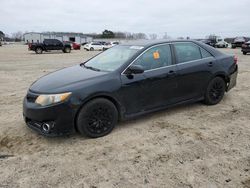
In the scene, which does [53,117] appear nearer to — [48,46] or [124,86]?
[124,86]

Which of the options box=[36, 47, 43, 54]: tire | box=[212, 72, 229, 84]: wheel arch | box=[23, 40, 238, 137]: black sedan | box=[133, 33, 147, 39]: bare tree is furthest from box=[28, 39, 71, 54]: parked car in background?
box=[133, 33, 147, 39]: bare tree

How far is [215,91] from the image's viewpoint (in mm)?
5711

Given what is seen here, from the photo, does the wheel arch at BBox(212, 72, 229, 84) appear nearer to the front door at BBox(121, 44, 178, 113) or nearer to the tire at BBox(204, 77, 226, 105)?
the tire at BBox(204, 77, 226, 105)

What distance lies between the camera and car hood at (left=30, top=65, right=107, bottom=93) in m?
3.99

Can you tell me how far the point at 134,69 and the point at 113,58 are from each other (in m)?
0.84

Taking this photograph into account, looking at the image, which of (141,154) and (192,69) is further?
(192,69)

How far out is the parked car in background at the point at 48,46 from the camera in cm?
2889

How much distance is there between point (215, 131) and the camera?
4.37 metres

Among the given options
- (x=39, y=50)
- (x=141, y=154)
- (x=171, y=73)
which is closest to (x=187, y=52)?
(x=171, y=73)

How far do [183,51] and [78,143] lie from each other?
2789 mm

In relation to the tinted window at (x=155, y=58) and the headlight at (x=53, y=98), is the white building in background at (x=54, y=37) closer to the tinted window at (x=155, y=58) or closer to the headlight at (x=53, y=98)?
the tinted window at (x=155, y=58)

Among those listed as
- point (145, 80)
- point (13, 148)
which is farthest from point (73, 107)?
point (145, 80)

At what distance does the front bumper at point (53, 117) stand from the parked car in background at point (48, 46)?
26.8 meters

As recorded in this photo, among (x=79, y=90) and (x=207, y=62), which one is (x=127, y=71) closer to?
(x=79, y=90)
